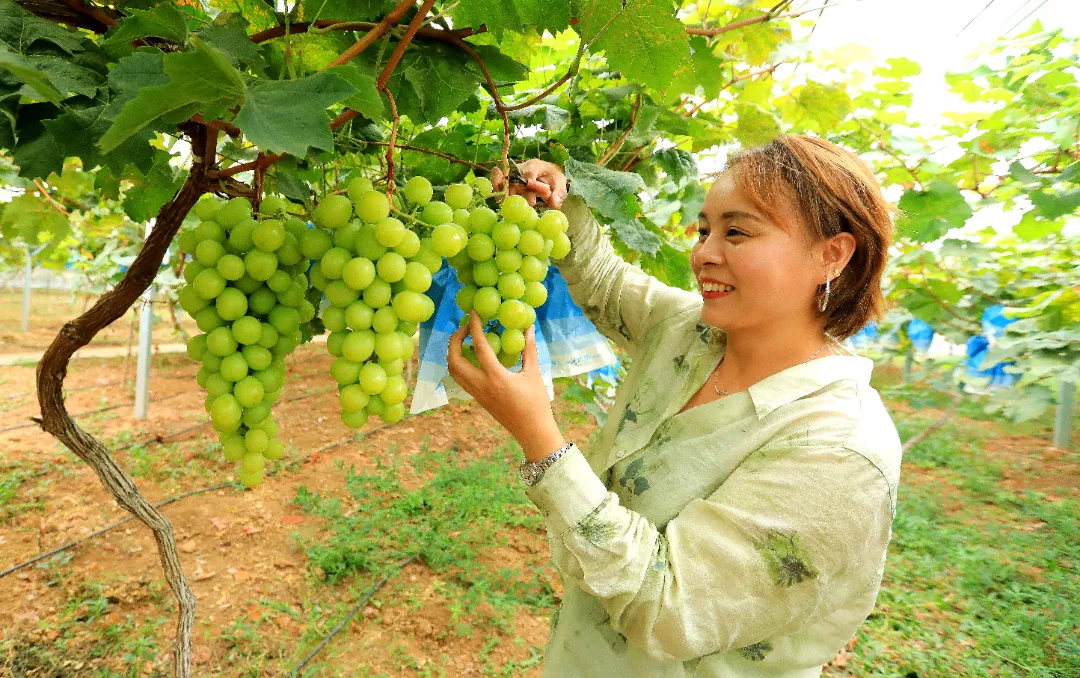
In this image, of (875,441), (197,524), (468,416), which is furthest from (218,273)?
(468,416)

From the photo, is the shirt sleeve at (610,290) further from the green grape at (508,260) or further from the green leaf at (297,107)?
the green leaf at (297,107)

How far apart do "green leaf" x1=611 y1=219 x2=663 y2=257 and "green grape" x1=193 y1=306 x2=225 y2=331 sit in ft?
2.82

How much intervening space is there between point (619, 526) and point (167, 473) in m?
5.09

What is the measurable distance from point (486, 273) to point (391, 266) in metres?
0.20

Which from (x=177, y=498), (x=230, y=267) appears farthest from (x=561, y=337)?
(x=177, y=498)

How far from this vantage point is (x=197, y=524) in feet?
14.0

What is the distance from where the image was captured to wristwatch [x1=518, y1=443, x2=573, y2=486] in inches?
45.8

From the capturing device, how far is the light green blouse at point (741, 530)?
110 centimetres

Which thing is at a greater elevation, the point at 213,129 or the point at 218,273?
the point at 213,129

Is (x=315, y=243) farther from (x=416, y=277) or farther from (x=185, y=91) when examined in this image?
(x=185, y=91)

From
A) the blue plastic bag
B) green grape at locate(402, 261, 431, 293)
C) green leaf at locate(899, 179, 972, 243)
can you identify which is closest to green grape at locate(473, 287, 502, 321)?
green grape at locate(402, 261, 431, 293)

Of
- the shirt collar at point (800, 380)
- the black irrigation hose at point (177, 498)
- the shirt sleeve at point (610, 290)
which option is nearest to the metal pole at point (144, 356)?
the black irrigation hose at point (177, 498)

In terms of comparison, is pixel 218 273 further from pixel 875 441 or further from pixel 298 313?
pixel 875 441

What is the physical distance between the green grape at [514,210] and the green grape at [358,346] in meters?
0.32
